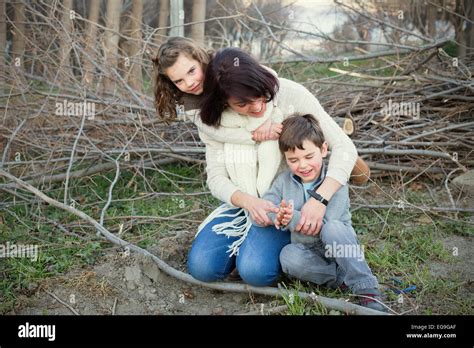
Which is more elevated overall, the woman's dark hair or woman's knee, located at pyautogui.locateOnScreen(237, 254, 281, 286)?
the woman's dark hair

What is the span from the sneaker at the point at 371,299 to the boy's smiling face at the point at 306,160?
2.02 ft

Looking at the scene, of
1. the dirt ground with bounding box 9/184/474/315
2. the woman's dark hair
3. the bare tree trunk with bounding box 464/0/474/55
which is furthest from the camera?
the bare tree trunk with bounding box 464/0/474/55

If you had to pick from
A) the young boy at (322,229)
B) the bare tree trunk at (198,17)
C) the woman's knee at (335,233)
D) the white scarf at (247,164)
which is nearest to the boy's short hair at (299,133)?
the young boy at (322,229)

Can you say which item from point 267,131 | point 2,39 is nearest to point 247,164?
point 267,131

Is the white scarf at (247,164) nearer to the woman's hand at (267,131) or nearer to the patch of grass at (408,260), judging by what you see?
the woman's hand at (267,131)

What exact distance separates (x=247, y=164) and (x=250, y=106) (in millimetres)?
367

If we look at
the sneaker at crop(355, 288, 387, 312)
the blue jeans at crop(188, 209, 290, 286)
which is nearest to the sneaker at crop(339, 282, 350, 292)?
the sneaker at crop(355, 288, 387, 312)

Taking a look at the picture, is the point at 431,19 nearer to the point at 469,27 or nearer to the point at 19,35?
the point at 469,27

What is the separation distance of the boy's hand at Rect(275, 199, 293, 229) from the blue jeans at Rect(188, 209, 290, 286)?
0.26 m

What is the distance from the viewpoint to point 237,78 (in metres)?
2.55

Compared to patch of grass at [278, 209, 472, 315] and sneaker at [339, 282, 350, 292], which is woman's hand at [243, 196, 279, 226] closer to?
patch of grass at [278, 209, 472, 315]

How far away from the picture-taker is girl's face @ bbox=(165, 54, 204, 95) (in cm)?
272
